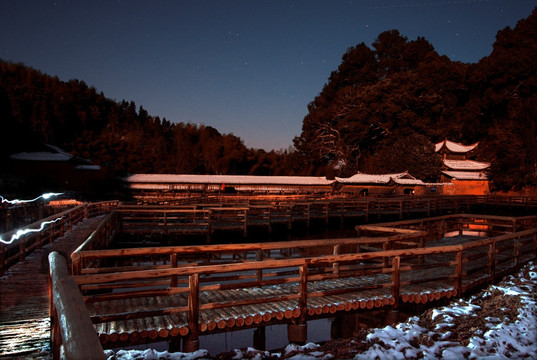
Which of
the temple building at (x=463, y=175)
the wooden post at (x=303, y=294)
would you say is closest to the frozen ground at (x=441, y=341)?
the wooden post at (x=303, y=294)

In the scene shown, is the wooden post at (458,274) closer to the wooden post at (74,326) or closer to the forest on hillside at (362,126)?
the wooden post at (74,326)

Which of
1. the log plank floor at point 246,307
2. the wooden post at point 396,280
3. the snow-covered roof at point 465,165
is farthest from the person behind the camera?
the snow-covered roof at point 465,165

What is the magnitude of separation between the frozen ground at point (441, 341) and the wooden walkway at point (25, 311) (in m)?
0.90

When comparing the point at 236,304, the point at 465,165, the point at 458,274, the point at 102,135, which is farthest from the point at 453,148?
the point at 236,304

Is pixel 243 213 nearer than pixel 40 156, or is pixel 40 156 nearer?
pixel 243 213

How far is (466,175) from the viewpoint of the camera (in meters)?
57.0

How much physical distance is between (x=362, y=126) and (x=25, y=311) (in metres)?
63.8

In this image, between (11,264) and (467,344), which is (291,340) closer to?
(467,344)

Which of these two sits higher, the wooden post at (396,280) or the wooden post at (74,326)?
the wooden post at (74,326)

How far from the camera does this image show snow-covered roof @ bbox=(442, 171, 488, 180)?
5625cm

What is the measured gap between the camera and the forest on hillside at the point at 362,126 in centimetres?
5384

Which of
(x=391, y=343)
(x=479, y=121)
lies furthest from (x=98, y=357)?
(x=479, y=121)

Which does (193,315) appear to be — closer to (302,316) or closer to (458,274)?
(302,316)

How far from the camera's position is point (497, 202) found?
40406 millimetres
